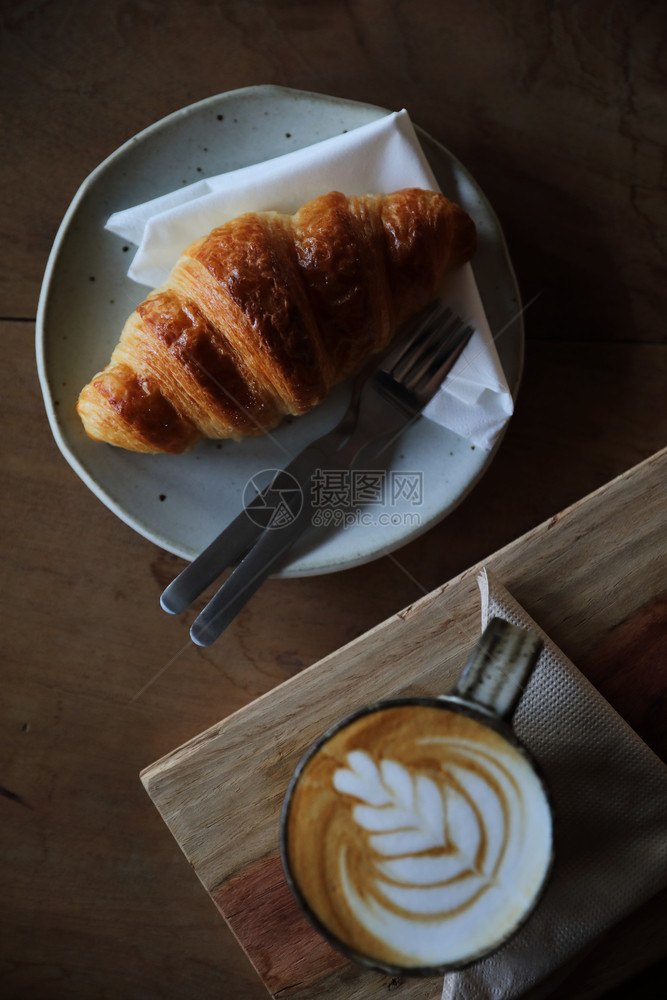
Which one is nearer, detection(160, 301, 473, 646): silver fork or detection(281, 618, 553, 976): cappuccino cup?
detection(281, 618, 553, 976): cappuccino cup

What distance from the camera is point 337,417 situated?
0.93m

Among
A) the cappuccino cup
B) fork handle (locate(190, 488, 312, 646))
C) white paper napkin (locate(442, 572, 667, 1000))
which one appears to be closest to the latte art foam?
the cappuccino cup

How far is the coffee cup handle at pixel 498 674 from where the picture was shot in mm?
624

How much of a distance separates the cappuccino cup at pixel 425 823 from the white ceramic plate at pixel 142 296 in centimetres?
27

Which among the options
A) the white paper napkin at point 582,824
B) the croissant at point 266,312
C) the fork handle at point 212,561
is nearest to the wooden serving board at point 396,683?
the white paper napkin at point 582,824

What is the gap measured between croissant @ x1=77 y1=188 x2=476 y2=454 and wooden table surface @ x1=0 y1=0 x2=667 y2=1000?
7.6 inches

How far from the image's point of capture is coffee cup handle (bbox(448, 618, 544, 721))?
0.62m

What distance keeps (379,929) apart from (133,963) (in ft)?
1.69

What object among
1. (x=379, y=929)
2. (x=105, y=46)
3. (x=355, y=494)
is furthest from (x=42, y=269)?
(x=379, y=929)

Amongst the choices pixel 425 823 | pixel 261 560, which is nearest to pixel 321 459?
pixel 261 560

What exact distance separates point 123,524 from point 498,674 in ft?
1.83

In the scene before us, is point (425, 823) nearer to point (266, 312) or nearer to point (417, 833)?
point (417, 833)

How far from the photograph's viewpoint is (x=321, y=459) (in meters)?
0.89

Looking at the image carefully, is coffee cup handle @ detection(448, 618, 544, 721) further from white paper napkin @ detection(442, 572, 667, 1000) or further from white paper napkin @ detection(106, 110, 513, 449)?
white paper napkin @ detection(106, 110, 513, 449)
